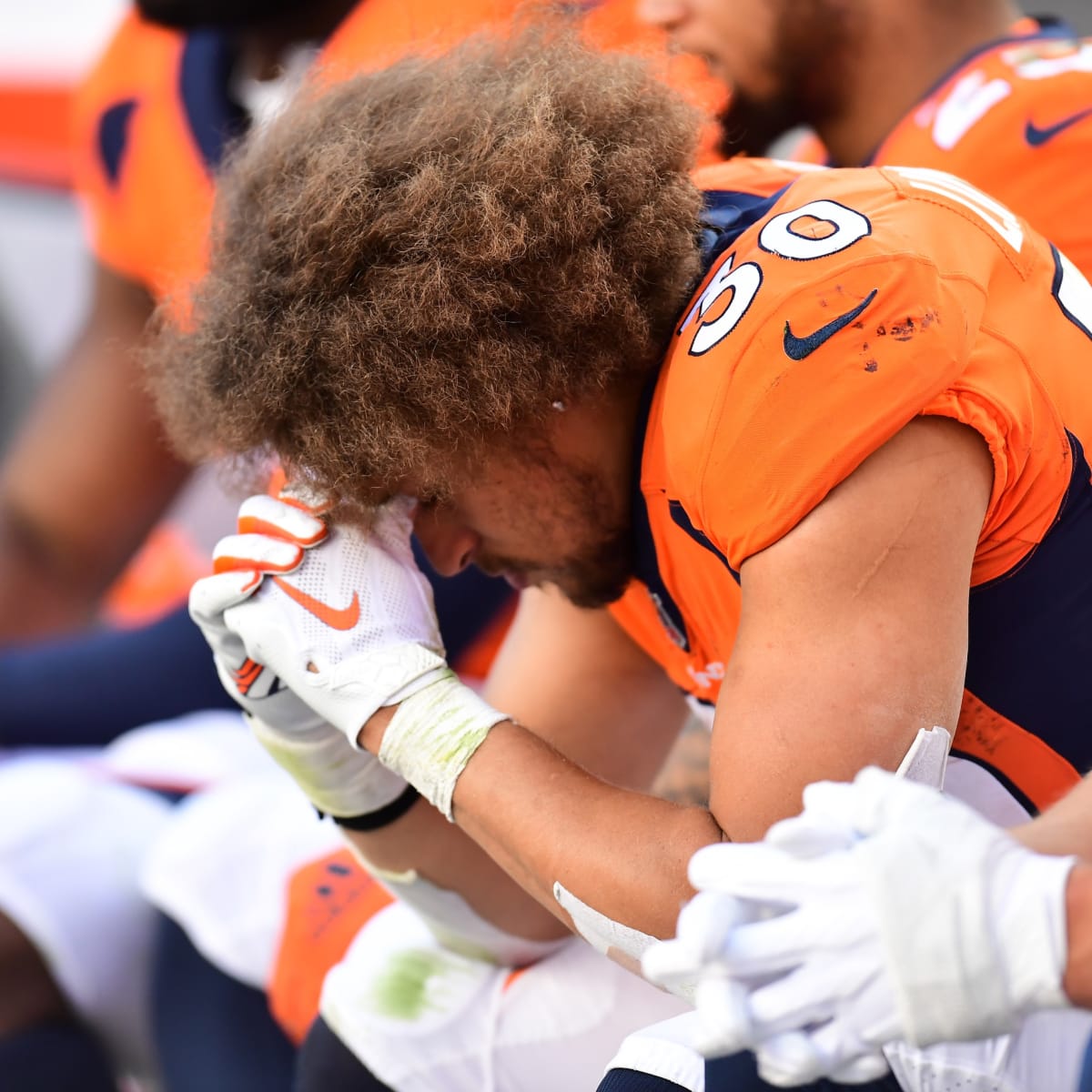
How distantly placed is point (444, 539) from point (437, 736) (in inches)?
7.3

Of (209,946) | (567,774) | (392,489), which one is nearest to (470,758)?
(567,774)

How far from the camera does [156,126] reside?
92.0 inches

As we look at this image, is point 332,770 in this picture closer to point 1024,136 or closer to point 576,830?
point 576,830

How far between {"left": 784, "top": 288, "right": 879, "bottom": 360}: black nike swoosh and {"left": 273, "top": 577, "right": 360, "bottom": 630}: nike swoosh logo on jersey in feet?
1.24

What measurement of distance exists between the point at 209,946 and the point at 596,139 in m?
0.94

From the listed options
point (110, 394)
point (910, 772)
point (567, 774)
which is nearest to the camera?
point (910, 772)

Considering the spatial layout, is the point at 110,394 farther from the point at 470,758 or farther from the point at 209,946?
the point at 470,758

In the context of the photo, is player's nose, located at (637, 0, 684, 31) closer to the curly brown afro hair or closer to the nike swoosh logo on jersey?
the curly brown afro hair

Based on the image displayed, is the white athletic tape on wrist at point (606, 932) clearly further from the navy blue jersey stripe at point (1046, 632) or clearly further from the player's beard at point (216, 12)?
the player's beard at point (216, 12)

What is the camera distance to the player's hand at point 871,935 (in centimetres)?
68

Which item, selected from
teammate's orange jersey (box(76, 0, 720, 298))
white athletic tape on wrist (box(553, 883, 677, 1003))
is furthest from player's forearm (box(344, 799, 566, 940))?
teammate's orange jersey (box(76, 0, 720, 298))

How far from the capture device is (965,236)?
936 millimetres

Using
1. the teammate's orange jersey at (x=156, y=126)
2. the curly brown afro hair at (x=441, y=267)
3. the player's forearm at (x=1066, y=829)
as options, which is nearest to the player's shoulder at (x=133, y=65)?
the teammate's orange jersey at (x=156, y=126)

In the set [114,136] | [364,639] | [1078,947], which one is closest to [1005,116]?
[364,639]
